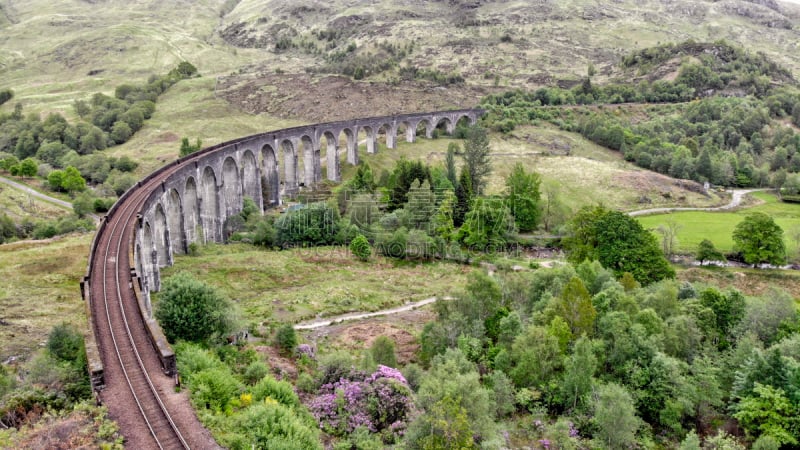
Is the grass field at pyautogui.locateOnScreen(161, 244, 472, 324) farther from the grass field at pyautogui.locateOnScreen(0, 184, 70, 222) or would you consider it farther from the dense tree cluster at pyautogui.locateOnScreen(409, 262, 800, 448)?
the grass field at pyautogui.locateOnScreen(0, 184, 70, 222)

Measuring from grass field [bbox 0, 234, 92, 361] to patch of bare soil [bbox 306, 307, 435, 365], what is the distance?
15964 millimetres

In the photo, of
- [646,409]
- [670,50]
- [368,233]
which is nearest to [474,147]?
[368,233]

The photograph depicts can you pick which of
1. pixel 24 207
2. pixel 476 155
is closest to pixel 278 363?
pixel 476 155

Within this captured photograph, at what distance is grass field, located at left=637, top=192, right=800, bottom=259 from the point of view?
203 feet

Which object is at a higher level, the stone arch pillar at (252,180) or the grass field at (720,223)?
the stone arch pillar at (252,180)

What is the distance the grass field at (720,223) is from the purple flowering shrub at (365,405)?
159ft

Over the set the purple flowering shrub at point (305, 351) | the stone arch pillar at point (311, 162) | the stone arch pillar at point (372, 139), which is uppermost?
the stone arch pillar at point (372, 139)

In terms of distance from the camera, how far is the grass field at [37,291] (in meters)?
30.2

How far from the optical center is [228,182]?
67938 millimetres

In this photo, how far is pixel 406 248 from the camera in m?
60.7

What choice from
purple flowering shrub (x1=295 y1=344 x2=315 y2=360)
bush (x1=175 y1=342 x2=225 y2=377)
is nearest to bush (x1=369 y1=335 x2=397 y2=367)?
purple flowering shrub (x1=295 y1=344 x2=315 y2=360)

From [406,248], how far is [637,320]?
30.9 metres

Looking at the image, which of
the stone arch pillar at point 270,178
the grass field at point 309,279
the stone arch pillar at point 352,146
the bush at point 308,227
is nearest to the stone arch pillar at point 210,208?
the grass field at point 309,279

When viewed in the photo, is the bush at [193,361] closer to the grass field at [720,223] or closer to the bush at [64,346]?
the bush at [64,346]
